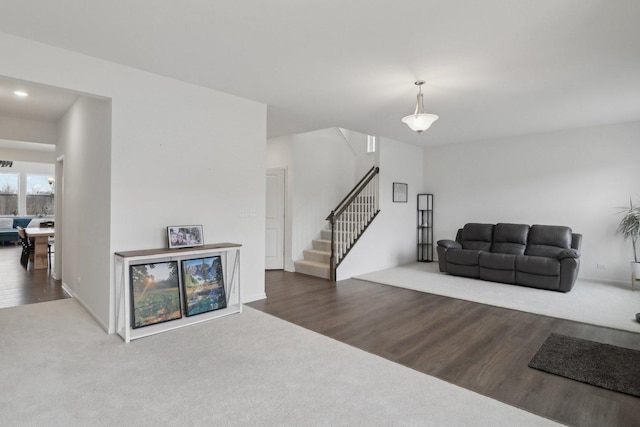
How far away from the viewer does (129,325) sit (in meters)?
3.13

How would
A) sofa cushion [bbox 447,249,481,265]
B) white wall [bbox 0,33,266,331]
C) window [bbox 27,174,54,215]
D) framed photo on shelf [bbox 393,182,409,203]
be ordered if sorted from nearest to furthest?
white wall [bbox 0,33,266,331] < sofa cushion [bbox 447,249,481,265] < framed photo on shelf [bbox 393,182,409,203] < window [bbox 27,174,54,215]

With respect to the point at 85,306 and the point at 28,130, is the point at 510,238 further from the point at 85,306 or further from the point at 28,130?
the point at 28,130

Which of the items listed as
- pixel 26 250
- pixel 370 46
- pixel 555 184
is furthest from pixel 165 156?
pixel 555 184

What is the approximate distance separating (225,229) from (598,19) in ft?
13.0

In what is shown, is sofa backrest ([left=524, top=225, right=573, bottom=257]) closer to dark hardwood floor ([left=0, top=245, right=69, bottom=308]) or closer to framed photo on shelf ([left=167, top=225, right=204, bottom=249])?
framed photo on shelf ([left=167, top=225, right=204, bottom=249])

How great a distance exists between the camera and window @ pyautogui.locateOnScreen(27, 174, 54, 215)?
1095 centimetres

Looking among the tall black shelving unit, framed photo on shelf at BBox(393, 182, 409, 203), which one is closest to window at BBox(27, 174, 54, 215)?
framed photo on shelf at BBox(393, 182, 409, 203)

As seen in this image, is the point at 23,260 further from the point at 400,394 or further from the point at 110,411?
the point at 400,394

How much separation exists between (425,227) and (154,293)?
6.09 m

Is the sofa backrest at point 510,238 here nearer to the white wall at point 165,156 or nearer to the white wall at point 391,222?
A: the white wall at point 391,222

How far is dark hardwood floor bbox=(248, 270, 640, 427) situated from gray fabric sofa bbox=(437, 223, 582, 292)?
1487 mm

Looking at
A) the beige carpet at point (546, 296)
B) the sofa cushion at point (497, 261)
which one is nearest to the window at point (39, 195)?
the beige carpet at point (546, 296)

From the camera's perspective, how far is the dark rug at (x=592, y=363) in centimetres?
244

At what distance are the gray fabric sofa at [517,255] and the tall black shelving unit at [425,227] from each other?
1174 mm
